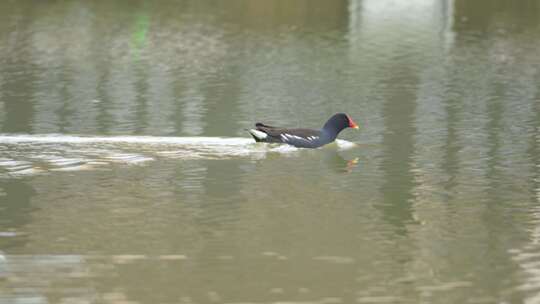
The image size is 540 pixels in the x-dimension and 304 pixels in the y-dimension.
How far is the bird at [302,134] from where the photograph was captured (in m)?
21.9

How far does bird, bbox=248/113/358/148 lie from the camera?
21.9 m

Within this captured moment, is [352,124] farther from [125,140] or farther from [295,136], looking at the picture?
[125,140]

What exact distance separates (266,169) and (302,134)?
6.28 ft

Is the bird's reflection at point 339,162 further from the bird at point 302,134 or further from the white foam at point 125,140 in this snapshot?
the white foam at point 125,140

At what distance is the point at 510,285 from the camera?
1334cm

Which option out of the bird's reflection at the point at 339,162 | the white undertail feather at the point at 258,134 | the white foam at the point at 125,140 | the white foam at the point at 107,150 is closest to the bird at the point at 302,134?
the white undertail feather at the point at 258,134

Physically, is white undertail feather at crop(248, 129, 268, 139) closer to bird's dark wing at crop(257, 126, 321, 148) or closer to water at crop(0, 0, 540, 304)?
bird's dark wing at crop(257, 126, 321, 148)

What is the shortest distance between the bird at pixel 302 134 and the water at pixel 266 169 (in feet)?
0.62

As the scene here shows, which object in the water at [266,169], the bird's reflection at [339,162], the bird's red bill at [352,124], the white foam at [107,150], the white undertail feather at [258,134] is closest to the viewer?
the water at [266,169]

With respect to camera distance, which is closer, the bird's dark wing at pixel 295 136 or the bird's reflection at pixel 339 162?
the bird's reflection at pixel 339 162

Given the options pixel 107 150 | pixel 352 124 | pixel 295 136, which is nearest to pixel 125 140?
pixel 107 150

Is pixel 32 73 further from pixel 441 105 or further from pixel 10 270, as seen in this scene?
pixel 10 270

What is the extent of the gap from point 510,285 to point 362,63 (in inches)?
800

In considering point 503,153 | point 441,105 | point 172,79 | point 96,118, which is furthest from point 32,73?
point 503,153
